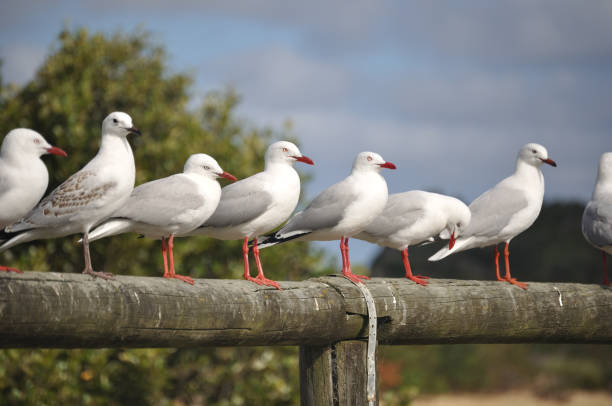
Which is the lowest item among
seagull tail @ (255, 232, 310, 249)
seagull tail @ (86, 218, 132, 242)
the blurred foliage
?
the blurred foliage

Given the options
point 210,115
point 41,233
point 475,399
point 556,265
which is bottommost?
point 475,399

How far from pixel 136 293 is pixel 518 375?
1716cm

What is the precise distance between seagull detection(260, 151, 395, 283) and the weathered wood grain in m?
0.76

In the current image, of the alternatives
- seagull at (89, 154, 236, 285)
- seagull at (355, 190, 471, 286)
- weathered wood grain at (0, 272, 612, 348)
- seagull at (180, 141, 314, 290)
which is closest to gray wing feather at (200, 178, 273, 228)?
seagull at (180, 141, 314, 290)

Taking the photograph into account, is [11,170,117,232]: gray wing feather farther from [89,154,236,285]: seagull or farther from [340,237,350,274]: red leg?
[340,237,350,274]: red leg

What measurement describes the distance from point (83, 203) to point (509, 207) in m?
3.59

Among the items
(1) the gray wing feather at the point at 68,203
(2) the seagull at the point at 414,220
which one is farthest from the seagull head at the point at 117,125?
(2) the seagull at the point at 414,220

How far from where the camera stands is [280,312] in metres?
3.88

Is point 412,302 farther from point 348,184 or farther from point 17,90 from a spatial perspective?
point 17,90

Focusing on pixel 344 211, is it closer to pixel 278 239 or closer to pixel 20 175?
pixel 278 239

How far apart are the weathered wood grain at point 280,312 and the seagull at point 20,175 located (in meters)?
0.65

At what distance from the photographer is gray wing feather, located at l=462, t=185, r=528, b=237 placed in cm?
623

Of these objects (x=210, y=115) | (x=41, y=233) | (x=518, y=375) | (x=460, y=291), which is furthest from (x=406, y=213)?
(x=518, y=375)

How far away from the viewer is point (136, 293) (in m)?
3.39
